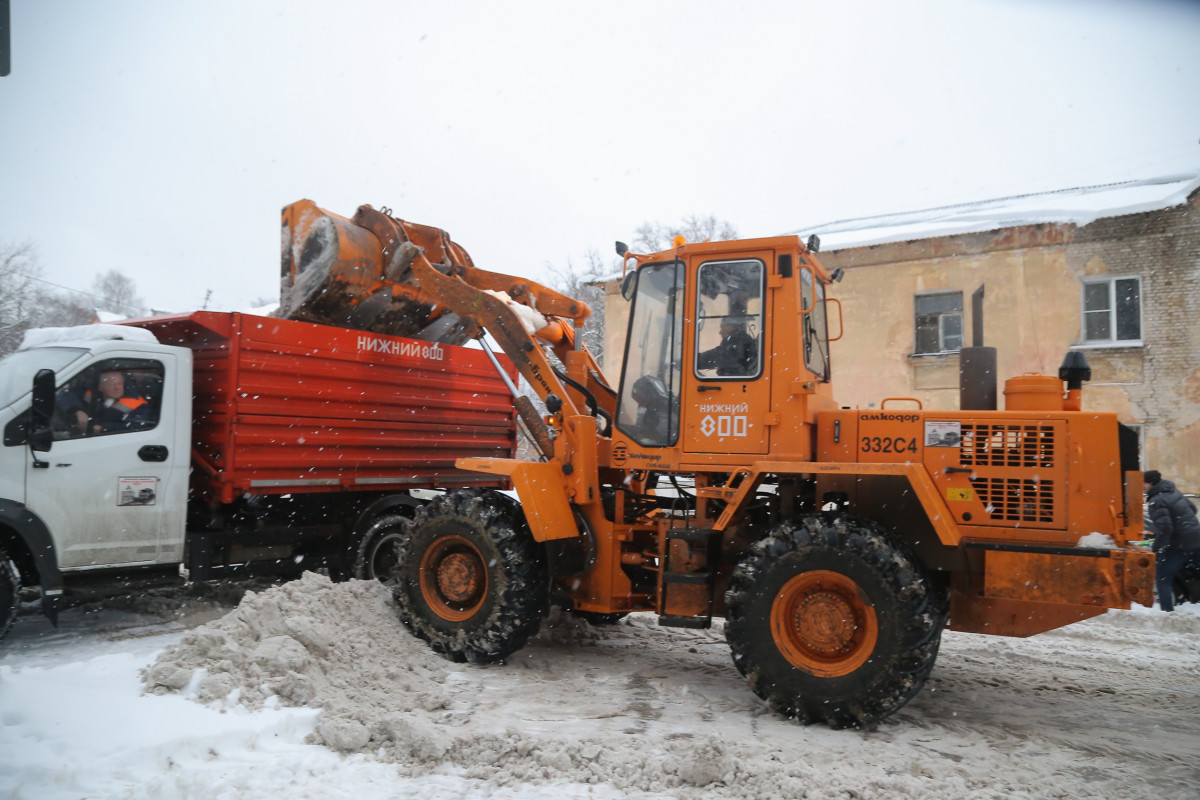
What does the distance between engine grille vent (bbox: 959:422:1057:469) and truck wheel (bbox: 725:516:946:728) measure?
28.6 inches

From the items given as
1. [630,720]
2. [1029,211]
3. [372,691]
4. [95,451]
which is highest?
[1029,211]

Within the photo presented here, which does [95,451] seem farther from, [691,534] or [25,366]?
[691,534]

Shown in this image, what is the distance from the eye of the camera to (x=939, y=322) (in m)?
14.7

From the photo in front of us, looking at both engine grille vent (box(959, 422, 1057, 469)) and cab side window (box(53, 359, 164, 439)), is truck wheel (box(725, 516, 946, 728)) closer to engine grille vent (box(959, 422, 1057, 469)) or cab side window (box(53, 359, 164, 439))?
engine grille vent (box(959, 422, 1057, 469))

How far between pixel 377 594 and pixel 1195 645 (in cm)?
658

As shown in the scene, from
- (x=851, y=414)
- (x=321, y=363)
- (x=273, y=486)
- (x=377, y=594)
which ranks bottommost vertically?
(x=377, y=594)

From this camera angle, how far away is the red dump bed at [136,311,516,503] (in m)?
6.18

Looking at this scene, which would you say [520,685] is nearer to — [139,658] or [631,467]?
[631,467]

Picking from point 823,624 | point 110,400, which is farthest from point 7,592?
point 823,624

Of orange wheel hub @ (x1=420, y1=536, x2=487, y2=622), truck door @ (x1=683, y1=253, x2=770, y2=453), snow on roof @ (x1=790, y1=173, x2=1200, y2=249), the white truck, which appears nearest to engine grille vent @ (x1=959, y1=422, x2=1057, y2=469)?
truck door @ (x1=683, y1=253, x2=770, y2=453)

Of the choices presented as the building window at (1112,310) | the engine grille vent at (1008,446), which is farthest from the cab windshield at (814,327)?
the building window at (1112,310)

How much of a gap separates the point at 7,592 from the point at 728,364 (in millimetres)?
4820

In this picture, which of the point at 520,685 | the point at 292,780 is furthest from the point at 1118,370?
the point at 292,780

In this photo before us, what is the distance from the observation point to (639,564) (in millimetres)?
5715
